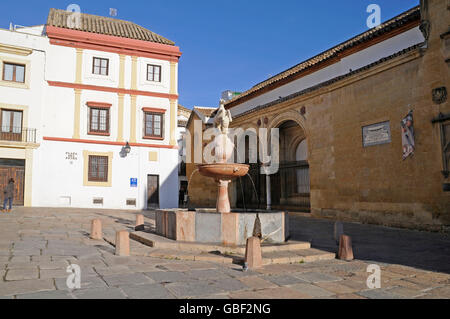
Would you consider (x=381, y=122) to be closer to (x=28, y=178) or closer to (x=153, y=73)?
(x=153, y=73)

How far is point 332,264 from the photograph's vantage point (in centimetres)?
629

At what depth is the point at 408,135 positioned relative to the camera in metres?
11.5

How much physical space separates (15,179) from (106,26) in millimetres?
10559

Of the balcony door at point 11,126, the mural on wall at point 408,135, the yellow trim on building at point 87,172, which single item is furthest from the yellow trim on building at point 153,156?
the mural on wall at point 408,135

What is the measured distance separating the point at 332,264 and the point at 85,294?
4.16 m

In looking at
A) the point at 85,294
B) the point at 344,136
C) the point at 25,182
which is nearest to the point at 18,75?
the point at 25,182

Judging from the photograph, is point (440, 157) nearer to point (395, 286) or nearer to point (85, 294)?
point (395, 286)

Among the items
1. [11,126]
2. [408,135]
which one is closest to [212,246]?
[408,135]

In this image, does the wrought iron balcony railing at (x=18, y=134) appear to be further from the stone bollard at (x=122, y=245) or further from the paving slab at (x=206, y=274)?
the paving slab at (x=206, y=274)

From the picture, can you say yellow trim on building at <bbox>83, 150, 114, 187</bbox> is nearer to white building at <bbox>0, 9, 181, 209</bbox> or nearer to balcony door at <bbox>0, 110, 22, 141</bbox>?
white building at <bbox>0, 9, 181, 209</bbox>

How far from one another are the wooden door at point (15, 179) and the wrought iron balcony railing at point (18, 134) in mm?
1445

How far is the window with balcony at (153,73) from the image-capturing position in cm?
2139

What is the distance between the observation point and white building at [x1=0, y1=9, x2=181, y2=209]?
18547mm

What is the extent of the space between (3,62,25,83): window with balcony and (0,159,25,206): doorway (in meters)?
4.29
